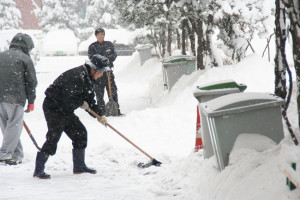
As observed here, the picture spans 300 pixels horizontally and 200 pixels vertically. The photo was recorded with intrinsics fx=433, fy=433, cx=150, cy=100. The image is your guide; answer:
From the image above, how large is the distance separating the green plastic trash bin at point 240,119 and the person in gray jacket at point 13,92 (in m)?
3.10

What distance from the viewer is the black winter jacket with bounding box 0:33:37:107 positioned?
6250mm

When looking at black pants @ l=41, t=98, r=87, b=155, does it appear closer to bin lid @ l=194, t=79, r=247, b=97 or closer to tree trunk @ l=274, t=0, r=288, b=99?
bin lid @ l=194, t=79, r=247, b=97

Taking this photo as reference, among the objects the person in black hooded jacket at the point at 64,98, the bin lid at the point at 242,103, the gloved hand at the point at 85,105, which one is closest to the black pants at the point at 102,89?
the gloved hand at the point at 85,105

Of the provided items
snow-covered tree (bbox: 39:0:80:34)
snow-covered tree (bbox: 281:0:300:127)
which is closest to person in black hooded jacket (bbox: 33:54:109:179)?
snow-covered tree (bbox: 281:0:300:127)

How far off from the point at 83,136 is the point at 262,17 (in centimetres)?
731

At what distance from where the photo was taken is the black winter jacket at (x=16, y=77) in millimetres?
6250

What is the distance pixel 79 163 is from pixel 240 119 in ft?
8.26

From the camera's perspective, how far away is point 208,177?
15.4ft

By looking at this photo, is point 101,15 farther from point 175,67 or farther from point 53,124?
point 53,124

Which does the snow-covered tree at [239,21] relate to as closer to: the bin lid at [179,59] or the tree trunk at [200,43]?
the tree trunk at [200,43]

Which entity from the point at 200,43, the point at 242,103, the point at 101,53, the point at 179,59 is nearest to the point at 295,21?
the point at 242,103

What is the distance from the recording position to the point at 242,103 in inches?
172

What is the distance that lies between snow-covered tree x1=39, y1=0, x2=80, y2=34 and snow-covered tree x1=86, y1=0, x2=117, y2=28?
7.75 feet

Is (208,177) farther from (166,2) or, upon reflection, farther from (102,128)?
(166,2)
